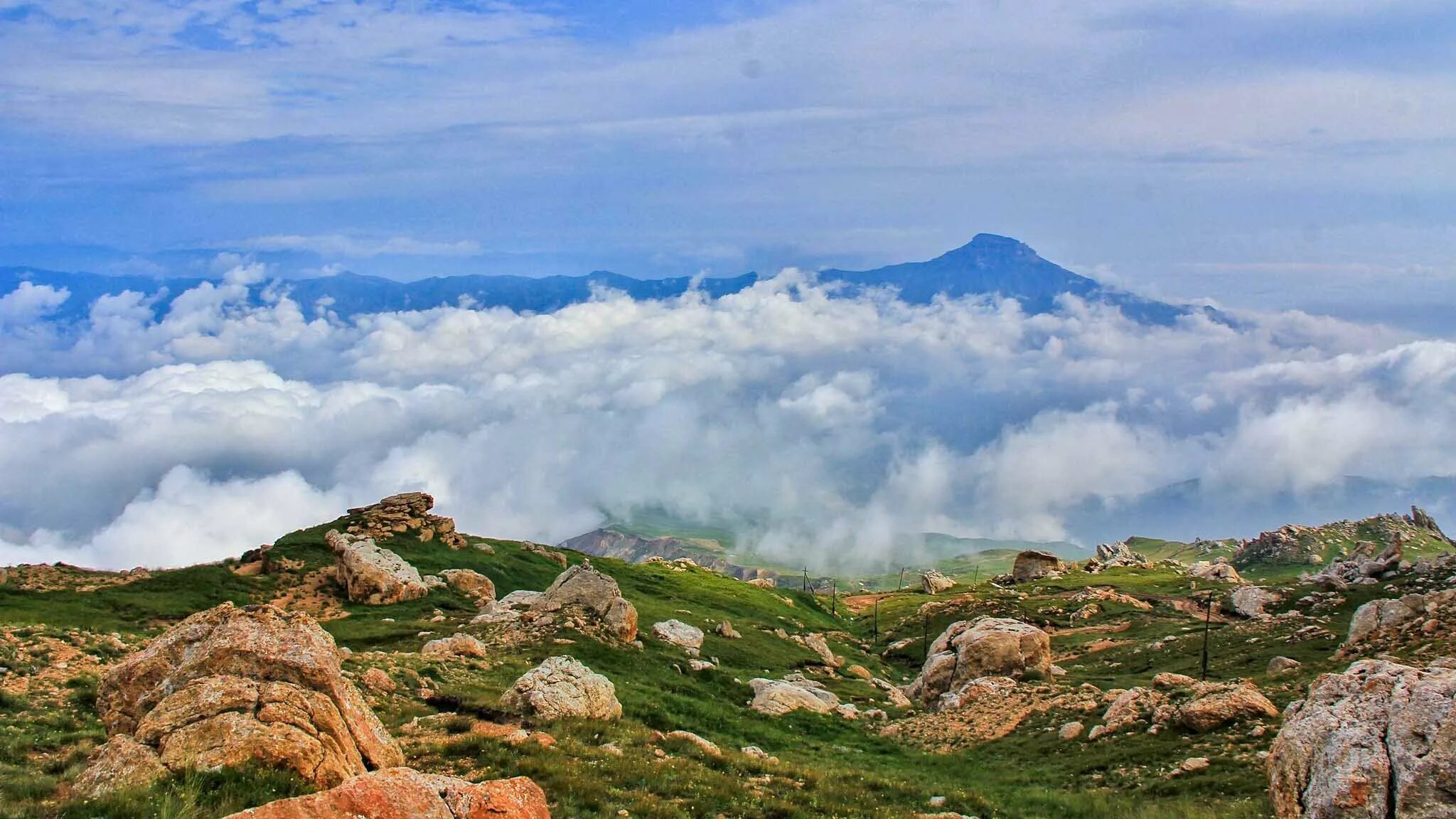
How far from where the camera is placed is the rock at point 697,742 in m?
26.9

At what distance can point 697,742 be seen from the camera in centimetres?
2788

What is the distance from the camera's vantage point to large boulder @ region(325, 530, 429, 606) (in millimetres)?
71688

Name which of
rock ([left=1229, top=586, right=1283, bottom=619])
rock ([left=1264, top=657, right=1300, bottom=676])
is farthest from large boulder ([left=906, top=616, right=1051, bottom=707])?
rock ([left=1229, top=586, right=1283, bottom=619])

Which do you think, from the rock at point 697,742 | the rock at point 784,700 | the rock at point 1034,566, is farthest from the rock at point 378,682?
the rock at point 1034,566

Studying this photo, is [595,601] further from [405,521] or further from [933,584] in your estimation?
[933,584]

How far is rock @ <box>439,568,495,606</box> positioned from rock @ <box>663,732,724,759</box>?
54557 millimetres

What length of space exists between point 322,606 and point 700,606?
160 feet

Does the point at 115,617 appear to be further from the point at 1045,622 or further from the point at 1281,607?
the point at 1281,607

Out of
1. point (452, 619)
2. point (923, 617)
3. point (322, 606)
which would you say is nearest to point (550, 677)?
point (452, 619)

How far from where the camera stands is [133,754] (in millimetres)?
15539

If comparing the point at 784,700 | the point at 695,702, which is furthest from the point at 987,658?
the point at 695,702

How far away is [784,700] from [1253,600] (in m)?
78.3

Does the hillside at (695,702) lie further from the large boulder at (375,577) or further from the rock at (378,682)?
the large boulder at (375,577)

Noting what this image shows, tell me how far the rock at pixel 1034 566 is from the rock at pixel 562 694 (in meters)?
169
